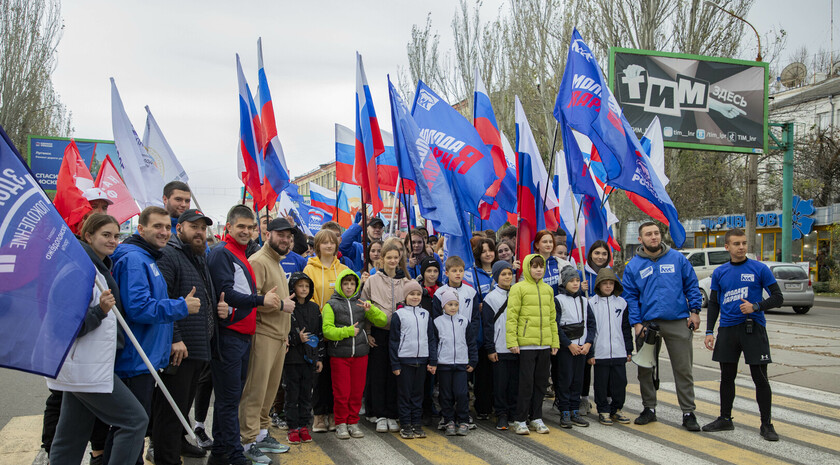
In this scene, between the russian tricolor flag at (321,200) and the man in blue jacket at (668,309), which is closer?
the man in blue jacket at (668,309)

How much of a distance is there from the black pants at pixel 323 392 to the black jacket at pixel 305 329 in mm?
329

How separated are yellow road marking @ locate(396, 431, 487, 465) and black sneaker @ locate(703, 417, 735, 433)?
2.41 m

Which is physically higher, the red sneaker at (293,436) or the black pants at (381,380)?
the black pants at (381,380)

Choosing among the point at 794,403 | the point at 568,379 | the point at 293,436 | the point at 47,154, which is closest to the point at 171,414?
the point at 293,436

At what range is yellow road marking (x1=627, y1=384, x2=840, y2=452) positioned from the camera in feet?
18.4

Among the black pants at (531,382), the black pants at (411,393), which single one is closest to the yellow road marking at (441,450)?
the black pants at (411,393)

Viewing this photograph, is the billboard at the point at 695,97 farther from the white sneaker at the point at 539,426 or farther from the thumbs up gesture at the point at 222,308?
the thumbs up gesture at the point at 222,308

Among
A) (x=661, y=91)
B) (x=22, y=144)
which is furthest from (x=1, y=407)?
(x=22, y=144)

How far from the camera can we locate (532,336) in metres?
6.02

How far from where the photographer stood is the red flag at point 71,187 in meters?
7.32

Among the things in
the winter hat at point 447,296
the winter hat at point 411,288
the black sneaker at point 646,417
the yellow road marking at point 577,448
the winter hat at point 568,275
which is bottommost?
the yellow road marking at point 577,448

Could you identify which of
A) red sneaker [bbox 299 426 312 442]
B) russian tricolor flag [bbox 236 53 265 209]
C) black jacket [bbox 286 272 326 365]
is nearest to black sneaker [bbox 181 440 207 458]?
red sneaker [bbox 299 426 312 442]

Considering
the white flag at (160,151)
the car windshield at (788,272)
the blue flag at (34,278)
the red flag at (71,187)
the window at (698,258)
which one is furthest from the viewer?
the window at (698,258)

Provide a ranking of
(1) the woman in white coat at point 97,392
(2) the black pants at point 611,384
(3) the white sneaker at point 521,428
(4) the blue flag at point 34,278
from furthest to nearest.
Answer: (2) the black pants at point 611,384, (3) the white sneaker at point 521,428, (1) the woman in white coat at point 97,392, (4) the blue flag at point 34,278
